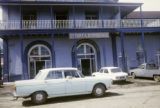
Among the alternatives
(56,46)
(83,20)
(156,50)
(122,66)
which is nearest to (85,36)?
(83,20)

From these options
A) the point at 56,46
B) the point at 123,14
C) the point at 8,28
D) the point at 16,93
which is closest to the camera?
the point at 16,93

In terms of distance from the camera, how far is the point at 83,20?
71.4 feet

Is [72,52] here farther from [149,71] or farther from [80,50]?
[149,71]

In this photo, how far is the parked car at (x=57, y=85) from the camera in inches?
400

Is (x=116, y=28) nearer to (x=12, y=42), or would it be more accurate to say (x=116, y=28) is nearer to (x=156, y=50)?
(x=156, y=50)

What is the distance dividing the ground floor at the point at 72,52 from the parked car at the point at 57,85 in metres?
9.89

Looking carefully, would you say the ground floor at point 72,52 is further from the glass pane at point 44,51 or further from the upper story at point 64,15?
the upper story at point 64,15

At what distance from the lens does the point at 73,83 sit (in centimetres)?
1087

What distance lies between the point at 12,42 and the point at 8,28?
4.59 feet

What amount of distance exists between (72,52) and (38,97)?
40.7ft

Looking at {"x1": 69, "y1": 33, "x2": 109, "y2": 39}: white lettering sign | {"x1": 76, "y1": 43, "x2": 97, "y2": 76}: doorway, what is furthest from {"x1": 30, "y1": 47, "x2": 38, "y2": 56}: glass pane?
{"x1": 76, "y1": 43, "x2": 97, "y2": 76}: doorway

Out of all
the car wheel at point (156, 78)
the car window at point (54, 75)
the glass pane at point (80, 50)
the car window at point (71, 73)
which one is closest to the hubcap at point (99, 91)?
the car window at point (71, 73)

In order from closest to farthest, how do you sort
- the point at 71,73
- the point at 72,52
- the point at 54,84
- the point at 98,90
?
the point at 54,84 → the point at 71,73 → the point at 98,90 → the point at 72,52

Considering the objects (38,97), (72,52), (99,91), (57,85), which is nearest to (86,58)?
(72,52)
